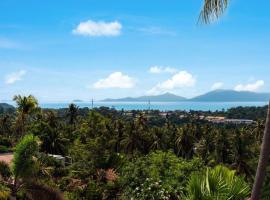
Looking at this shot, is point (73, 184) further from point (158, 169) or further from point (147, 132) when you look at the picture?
point (147, 132)

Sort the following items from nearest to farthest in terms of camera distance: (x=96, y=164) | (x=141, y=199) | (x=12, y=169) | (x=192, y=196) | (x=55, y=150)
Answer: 1. (x=192, y=196)
2. (x=12, y=169)
3. (x=141, y=199)
4. (x=96, y=164)
5. (x=55, y=150)

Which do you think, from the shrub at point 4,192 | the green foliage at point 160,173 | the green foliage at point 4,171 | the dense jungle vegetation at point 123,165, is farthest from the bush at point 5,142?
the shrub at point 4,192

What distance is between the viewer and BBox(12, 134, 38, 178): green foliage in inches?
632

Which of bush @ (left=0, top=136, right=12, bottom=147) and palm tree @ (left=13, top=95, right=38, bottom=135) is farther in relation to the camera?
bush @ (left=0, top=136, right=12, bottom=147)

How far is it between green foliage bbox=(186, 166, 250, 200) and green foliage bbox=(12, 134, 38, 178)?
922cm

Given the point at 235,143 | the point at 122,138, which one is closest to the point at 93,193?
the point at 235,143

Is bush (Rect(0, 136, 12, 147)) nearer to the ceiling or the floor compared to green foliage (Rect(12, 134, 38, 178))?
nearer to the floor

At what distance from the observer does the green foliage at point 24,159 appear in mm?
16062

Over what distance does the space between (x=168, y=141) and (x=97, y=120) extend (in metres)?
27.8

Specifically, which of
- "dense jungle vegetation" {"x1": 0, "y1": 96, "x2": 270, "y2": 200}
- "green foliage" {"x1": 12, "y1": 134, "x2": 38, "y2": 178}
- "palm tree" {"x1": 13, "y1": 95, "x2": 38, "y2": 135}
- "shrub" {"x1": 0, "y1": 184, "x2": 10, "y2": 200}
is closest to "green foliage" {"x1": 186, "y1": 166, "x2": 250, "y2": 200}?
"dense jungle vegetation" {"x1": 0, "y1": 96, "x2": 270, "y2": 200}

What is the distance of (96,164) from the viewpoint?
3644 centimetres

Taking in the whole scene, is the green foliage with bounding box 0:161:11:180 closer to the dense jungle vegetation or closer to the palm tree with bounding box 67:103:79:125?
the dense jungle vegetation

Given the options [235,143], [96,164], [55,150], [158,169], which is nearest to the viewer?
[158,169]

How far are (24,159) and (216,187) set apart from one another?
31.5 ft
